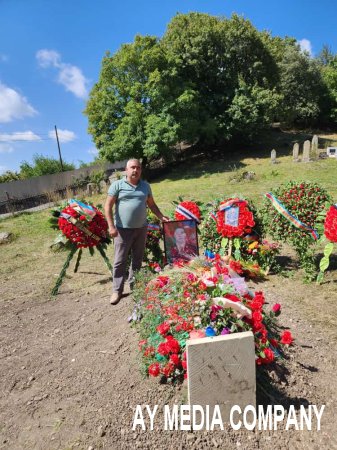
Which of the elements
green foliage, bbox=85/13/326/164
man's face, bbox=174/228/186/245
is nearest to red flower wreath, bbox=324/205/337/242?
man's face, bbox=174/228/186/245

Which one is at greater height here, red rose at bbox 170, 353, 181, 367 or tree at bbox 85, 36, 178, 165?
tree at bbox 85, 36, 178, 165

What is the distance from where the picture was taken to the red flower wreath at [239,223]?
15.4 feet

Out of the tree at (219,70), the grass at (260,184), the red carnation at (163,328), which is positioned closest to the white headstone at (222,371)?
the red carnation at (163,328)

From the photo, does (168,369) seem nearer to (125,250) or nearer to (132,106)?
(125,250)

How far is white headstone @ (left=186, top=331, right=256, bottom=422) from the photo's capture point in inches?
84.1

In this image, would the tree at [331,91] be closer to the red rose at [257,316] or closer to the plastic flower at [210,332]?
the red rose at [257,316]

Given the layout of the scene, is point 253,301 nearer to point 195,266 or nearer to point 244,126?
point 195,266

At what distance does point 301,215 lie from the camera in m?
4.74

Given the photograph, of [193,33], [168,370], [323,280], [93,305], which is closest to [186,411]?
[168,370]

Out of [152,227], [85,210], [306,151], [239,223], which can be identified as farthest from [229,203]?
[306,151]

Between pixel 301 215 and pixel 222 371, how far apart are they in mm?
3227

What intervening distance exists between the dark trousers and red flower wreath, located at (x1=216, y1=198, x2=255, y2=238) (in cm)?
120

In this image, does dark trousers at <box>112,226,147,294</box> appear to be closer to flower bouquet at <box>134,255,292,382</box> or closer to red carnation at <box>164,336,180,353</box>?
flower bouquet at <box>134,255,292,382</box>

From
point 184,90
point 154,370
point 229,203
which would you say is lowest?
point 154,370
